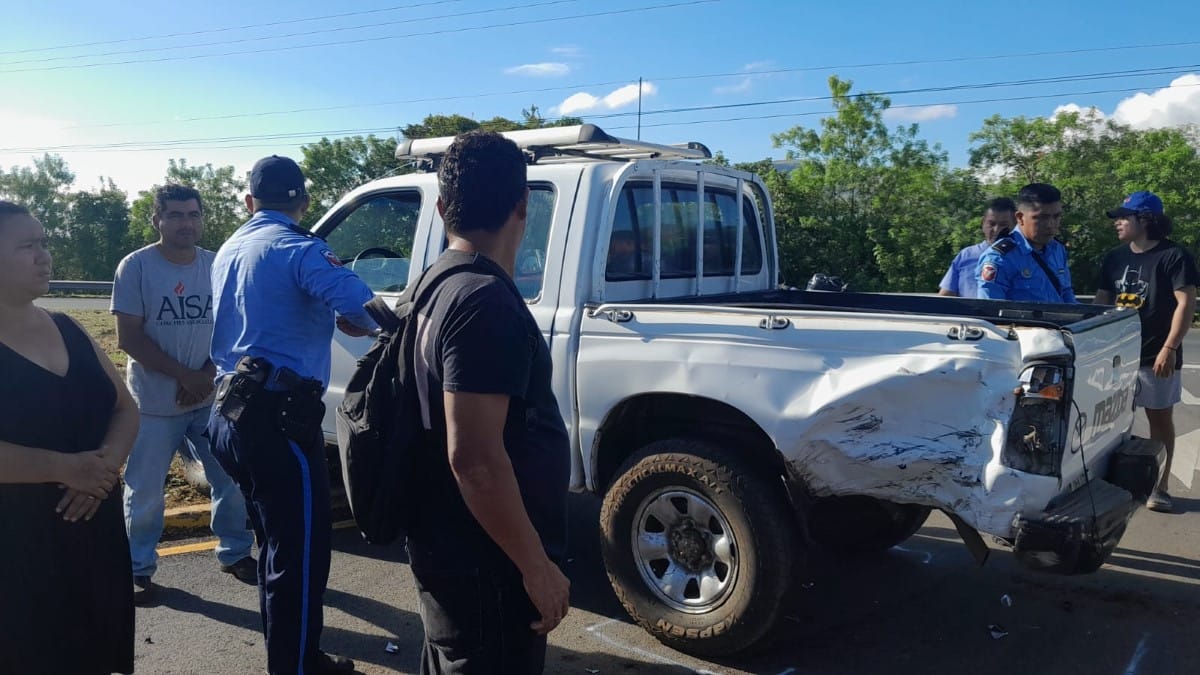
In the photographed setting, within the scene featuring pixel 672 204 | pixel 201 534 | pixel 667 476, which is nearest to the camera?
A: pixel 667 476


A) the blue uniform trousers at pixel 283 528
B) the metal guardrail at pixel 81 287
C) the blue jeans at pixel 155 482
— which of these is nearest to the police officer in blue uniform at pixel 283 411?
the blue uniform trousers at pixel 283 528

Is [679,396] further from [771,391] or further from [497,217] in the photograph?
[497,217]

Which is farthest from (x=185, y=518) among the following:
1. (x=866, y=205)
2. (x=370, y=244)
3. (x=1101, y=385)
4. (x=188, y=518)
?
(x=866, y=205)

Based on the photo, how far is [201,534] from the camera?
5.38m

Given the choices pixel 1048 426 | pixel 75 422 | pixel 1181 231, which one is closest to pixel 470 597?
pixel 75 422

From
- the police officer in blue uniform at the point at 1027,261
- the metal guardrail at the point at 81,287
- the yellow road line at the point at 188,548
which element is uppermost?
the police officer in blue uniform at the point at 1027,261

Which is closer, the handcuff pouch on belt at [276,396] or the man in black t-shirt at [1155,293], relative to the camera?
the handcuff pouch on belt at [276,396]

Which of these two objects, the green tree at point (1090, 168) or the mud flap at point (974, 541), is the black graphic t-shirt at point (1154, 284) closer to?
the mud flap at point (974, 541)

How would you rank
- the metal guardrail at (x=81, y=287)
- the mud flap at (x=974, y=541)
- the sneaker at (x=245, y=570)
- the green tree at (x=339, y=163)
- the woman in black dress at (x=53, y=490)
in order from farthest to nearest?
the green tree at (x=339, y=163)
the metal guardrail at (x=81, y=287)
the sneaker at (x=245, y=570)
the mud flap at (x=974, y=541)
the woman in black dress at (x=53, y=490)

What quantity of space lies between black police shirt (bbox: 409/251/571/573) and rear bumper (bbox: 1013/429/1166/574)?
182 centimetres

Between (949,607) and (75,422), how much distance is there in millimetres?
3743

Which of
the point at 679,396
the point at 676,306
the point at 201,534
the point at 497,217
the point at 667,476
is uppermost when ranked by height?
the point at 497,217

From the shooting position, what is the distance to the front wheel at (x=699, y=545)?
349 cm

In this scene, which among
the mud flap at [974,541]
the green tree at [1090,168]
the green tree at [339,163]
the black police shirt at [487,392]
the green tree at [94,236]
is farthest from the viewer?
the green tree at [94,236]
